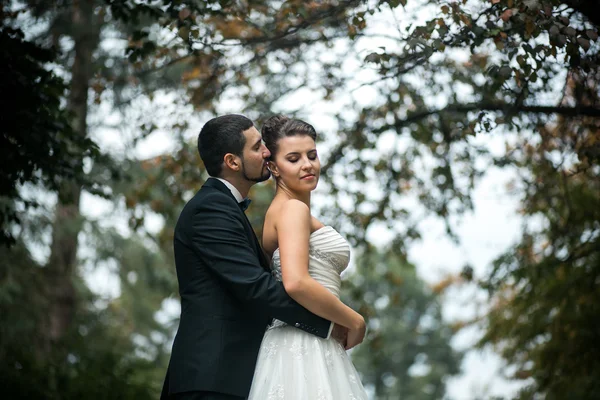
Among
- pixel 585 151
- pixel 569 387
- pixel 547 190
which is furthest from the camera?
pixel 569 387

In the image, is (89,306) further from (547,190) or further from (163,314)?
(163,314)

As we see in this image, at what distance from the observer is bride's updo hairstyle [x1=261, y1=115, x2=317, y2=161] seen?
3963 millimetres

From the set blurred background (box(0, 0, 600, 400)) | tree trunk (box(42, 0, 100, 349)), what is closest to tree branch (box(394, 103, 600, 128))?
blurred background (box(0, 0, 600, 400))

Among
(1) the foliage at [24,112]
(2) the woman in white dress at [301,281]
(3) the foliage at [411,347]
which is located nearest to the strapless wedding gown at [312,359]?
(2) the woman in white dress at [301,281]

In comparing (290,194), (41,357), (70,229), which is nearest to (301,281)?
(290,194)

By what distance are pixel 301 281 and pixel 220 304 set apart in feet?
1.41

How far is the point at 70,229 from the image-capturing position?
14.0 metres

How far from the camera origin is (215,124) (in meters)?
3.98

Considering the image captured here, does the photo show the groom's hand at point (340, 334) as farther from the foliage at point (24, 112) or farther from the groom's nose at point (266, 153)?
the foliage at point (24, 112)

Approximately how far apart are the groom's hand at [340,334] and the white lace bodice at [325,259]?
0.17 metres

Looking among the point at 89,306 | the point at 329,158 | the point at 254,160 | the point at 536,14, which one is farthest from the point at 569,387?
the point at 89,306

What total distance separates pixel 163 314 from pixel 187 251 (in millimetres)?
29970

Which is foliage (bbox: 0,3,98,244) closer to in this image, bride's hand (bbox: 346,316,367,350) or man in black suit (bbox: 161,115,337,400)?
man in black suit (bbox: 161,115,337,400)

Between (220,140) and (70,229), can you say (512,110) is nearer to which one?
(220,140)
